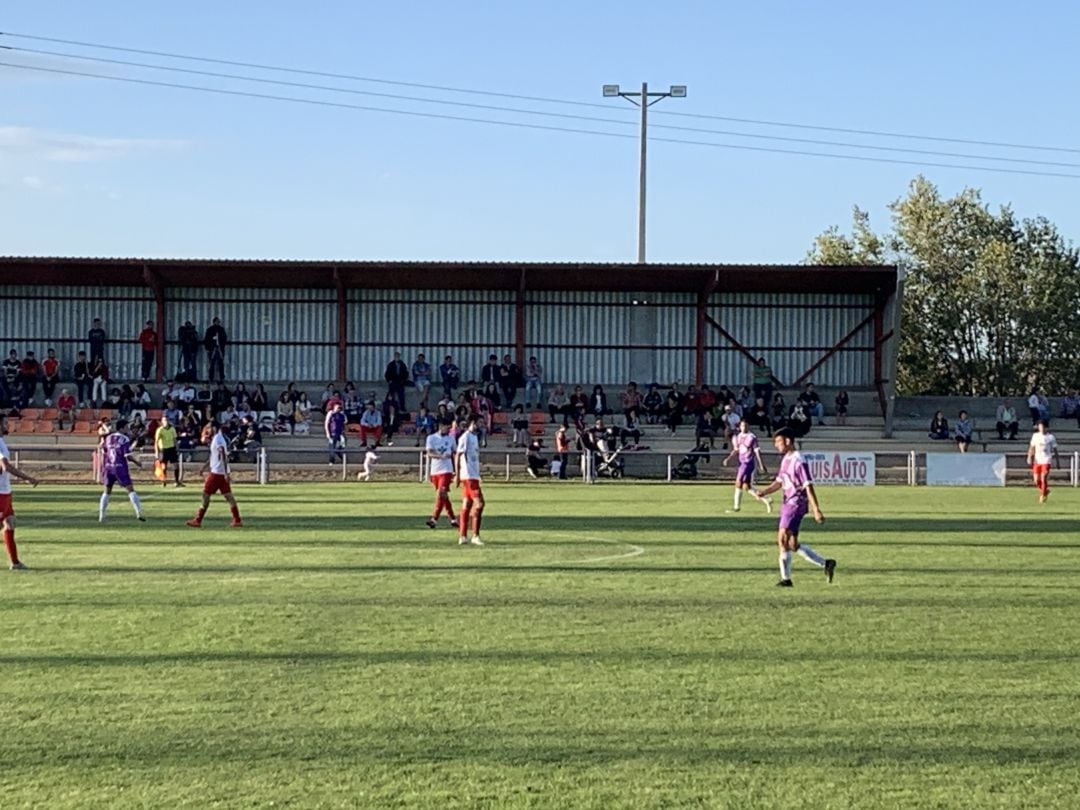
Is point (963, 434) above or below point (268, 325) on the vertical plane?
below

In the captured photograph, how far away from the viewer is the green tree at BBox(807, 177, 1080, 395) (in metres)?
66.8

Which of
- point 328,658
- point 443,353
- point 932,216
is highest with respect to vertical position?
point 932,216

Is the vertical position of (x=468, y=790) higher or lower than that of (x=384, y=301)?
lower

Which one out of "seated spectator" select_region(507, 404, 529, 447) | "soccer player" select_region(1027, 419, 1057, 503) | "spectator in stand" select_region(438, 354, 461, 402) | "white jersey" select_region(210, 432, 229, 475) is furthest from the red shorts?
"spectator in stand" select_region(438, 354, 461, 402)

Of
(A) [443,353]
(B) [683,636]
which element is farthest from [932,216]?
(B) [683,636]

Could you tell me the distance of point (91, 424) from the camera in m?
47.9

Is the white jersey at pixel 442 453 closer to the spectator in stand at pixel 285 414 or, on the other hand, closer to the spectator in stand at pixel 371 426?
the spectator in stand at pixel 371 426

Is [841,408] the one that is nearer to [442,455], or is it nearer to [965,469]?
[965,469]

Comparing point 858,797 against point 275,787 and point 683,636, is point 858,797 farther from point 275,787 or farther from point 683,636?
point 683,636

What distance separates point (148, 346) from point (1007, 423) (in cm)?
2965

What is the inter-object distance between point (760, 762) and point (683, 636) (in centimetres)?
→ 448

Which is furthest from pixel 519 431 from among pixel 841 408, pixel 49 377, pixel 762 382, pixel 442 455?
pixel 442 455

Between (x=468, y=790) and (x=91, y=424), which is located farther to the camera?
(x=91, y=424)

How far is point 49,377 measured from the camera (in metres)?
50.3
